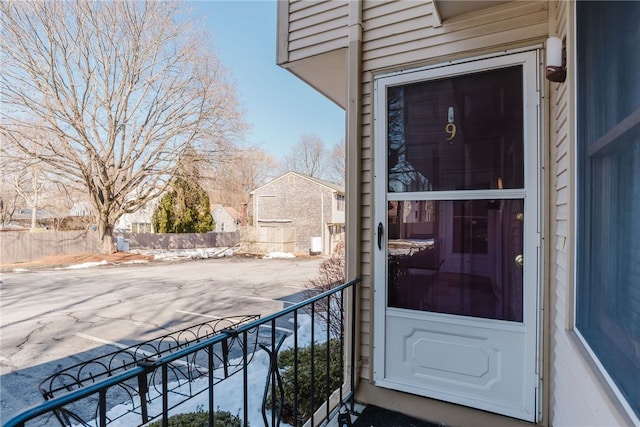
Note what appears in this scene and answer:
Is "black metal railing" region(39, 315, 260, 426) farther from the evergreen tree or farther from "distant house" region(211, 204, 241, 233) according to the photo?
"distant house" region(211, 204, 241, 233)

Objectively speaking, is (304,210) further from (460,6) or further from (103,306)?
(460,6)

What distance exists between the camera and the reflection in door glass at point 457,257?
1.77m

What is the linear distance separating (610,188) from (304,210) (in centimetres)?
1840

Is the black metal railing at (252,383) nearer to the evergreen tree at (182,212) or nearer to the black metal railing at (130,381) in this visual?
the black metal railing at (130,381)

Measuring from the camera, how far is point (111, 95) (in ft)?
45.0

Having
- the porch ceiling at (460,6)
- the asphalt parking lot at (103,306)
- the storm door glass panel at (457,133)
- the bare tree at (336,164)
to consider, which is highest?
the bare tree at (336,164)

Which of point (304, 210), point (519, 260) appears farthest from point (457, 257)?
point (304, 210)

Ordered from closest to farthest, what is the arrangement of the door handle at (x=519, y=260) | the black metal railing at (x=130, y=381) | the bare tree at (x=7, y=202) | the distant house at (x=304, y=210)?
the door handle at (x=519, y=260) → the black metal railing at (x=130, y=381) → the bare tree at (x=7, y=202) → the distant house at (x=304, y=210)

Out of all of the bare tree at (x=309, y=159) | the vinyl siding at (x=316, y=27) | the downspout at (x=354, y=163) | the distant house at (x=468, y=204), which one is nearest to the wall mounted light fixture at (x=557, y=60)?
the distant house at (x=468, y=204)

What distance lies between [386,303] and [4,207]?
23.2 meters

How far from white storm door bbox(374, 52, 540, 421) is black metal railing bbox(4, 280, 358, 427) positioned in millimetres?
335

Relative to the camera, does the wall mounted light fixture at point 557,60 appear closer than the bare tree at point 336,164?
Yes

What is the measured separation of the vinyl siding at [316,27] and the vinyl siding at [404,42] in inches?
7.0

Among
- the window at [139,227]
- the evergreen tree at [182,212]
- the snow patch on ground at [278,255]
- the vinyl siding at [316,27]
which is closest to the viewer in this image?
the vinyl siding at [316,27]
